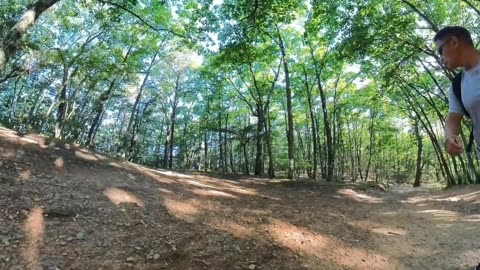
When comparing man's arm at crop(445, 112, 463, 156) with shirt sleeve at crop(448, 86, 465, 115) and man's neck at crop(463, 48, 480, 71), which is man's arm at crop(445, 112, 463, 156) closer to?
shirt sleeve at crop(448, 86, 465, 115)

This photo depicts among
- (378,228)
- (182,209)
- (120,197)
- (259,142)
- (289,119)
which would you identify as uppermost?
(289,119)

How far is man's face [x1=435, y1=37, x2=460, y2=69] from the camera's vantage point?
201 centimetres

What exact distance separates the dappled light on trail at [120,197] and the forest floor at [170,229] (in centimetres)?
2

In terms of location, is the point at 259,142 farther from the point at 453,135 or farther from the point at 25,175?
the point at 453,135

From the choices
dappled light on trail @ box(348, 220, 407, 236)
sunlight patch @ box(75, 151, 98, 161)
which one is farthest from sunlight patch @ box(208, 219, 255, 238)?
sunlight patch @ box(75, 151, 98, 161)

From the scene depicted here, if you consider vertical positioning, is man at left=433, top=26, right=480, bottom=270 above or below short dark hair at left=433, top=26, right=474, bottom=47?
below

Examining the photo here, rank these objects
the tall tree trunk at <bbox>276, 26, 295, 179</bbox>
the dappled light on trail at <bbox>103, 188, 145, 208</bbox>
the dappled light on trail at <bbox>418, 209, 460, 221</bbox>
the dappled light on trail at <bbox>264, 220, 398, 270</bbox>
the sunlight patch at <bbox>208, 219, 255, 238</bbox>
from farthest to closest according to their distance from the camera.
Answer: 1. the tall tree trunk at <bbox>276, 26, 295, 179</bbox>
2. the dappled light on trail at <bbox>418, 209, 460, 221</bbox>
3. the dappled light on trail at <bbox>103, 188, 145, 208</bbox>
4. the sunlight patch at <bbox>208, 219, 255, 238</bbox>
5. the dappled light on trail at <bbox>264, 220, 398, 270</bbox>

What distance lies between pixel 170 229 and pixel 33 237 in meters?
1.78

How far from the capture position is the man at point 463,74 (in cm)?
190

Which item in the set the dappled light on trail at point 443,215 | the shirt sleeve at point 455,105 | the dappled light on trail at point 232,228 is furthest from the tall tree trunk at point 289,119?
the shirt sleeve at point 455,105

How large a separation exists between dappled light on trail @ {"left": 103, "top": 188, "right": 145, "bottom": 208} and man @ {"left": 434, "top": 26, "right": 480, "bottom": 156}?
16.5 feet

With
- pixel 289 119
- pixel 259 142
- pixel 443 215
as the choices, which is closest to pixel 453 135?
pixel 443 215

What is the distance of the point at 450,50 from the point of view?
2025 millimetres

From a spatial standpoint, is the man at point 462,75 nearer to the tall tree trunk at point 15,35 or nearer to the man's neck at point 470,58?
the man's neck at point 470,58
